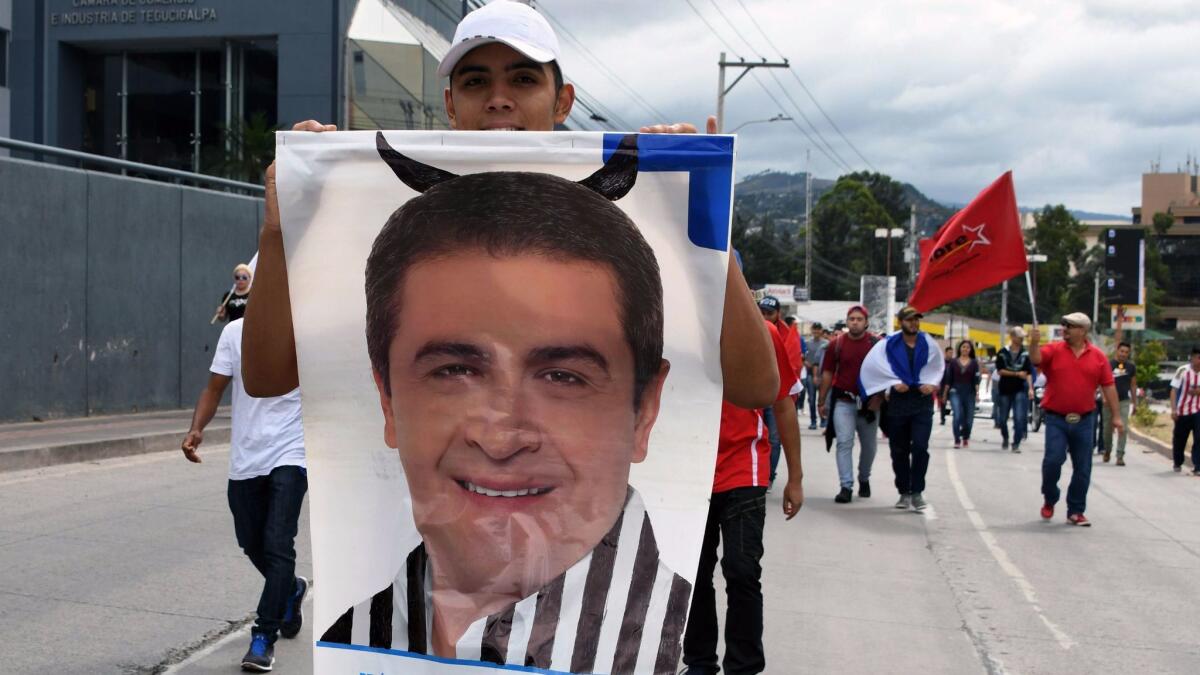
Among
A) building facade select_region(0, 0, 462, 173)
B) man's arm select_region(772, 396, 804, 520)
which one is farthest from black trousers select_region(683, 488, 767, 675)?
building facade select_region(0, 0, 462, 173)

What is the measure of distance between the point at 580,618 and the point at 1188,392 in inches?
723

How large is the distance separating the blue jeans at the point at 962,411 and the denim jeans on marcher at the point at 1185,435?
3634 mm

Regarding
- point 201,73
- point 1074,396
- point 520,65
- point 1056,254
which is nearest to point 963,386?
point 1074,396

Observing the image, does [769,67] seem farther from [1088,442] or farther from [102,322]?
[1088,442]

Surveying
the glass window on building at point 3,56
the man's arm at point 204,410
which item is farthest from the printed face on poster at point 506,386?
the glass window on building at point 3,56

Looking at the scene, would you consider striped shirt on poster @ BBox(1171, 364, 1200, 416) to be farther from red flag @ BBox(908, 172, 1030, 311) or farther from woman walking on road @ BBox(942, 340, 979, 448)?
red flag @ BBox(908, 172, 1030, 311)

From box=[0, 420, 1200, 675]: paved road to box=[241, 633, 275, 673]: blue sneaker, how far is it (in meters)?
0.12

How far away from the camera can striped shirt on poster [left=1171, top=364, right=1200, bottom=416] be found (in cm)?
1839

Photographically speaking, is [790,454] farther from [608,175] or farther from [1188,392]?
[1188,392]

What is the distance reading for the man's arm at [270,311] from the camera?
2.43 m

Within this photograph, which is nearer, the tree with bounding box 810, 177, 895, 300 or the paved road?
the paved road

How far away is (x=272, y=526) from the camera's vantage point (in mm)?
5863

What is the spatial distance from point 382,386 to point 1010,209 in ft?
33.1

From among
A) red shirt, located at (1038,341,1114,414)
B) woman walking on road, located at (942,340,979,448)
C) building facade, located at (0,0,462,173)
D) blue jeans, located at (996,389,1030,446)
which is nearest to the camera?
red shirt, located at (1038,341,1114,414)
